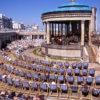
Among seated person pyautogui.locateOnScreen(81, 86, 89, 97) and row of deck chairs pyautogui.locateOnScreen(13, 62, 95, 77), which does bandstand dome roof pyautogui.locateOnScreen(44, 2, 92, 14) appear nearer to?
row of deck chairs pyautogui.locateOnScreen(13, 62, 95, 77)

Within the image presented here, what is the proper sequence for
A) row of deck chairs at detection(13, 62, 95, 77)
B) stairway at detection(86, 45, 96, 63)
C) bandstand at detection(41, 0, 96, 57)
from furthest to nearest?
bandstand at detection(41, 0, 96, 57), stairway at detection(86, 45, 96, 63), row of deck chairs at detection(13, 62, 95, 77)

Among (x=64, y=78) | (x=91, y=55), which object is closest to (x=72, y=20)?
(x=91, y=55)

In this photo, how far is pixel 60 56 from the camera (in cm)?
4309

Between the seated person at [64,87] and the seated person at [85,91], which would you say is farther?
the seated person at [64,87]

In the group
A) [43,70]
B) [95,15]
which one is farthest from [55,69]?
[95,15]

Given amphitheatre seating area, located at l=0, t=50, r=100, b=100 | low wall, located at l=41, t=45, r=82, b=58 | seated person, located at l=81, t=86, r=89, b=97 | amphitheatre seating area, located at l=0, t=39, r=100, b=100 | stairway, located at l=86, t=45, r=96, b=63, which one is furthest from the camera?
low wall, located at l=41, t=45, r=82, b=58

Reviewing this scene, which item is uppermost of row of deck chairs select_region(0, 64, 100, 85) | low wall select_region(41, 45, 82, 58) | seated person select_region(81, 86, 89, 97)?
low wall select_region(41, 45, 82, 58)

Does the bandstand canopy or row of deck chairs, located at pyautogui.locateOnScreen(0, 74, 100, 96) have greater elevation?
the bandstand canopy

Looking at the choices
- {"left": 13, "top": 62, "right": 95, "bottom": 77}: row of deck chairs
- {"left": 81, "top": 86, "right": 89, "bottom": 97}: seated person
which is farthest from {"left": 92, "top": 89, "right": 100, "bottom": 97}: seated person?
{"left": 13, "top": 62, "right": 95, "bottom": 77}: row of deck chairs

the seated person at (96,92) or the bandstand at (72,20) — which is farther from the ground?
the bandstand at (72,20)

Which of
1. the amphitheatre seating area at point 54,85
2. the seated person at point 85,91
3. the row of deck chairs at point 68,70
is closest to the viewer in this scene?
the amphitheatre seating area at point 54,85

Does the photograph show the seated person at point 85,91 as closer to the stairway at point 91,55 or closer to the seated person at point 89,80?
the seated person at point 89,80

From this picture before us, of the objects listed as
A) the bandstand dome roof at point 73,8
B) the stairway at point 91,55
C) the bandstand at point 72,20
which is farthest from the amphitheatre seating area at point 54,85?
the bandstand dome roof at point 73,8

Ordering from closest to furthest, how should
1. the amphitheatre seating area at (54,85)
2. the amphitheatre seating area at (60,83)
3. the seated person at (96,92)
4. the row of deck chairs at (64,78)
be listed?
the seated person at (96,92), the amphitheatre seating area at (54,85), the amphitheatre seating area at (60,83), the row of deck chairs at (64,78)
